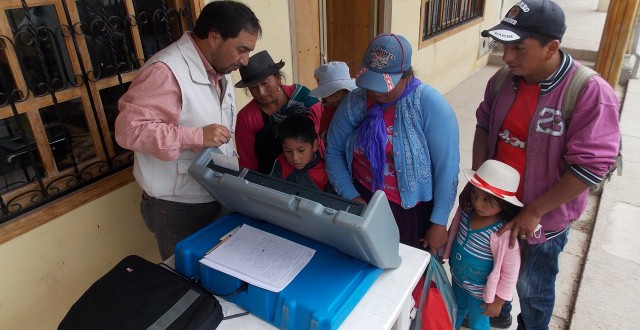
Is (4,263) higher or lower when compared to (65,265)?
higher

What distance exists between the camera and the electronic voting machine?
104cm

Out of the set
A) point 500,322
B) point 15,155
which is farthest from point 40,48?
point 500,322

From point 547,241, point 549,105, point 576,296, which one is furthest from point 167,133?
point 576,296

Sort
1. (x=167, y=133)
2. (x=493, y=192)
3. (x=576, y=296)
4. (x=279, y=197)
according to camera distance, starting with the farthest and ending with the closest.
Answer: (x=576, y=296) → (x=493, y=192) → (x=167, y=133) → (x=279, y=197)

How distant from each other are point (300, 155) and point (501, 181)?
0.76 m

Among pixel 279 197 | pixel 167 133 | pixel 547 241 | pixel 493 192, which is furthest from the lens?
pixel 547 241

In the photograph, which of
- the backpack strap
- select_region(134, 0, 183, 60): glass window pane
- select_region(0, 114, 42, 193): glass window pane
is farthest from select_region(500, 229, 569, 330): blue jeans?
select_region(0, 114, 42, 193): glass window pane

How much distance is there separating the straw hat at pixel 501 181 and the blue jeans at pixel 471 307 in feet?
1.78

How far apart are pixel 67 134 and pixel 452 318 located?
1.85m

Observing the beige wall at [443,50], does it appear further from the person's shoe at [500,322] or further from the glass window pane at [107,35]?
the glass window pane at [107,35]

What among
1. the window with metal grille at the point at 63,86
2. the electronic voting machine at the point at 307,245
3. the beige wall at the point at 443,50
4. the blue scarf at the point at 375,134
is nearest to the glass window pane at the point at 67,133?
the window with metal grille at the point at 63,86

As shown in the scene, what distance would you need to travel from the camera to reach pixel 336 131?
163 cm

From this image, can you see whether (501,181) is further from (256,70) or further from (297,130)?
(256,70)

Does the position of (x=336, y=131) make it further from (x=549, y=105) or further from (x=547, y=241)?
(x=547, y=241)
